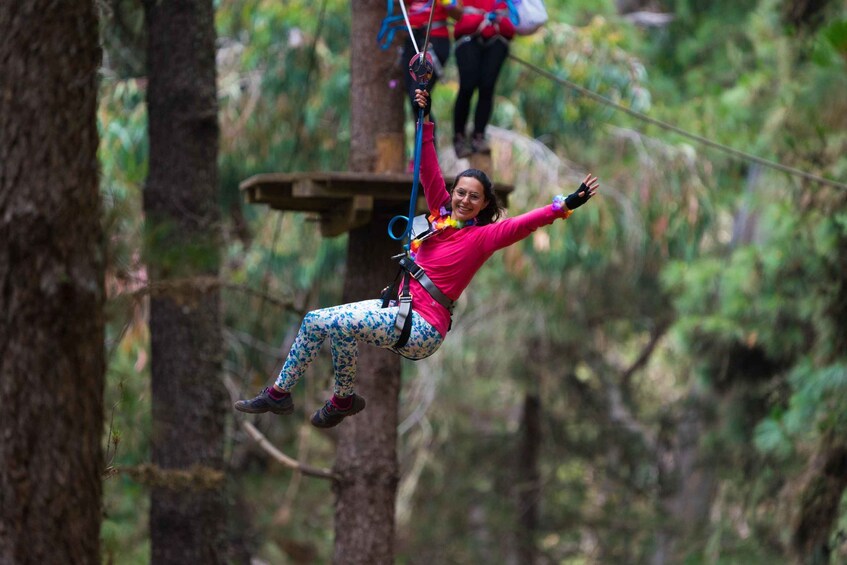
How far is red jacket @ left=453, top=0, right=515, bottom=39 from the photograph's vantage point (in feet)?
20.5

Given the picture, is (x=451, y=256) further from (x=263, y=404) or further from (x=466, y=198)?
(x=263, y=404)

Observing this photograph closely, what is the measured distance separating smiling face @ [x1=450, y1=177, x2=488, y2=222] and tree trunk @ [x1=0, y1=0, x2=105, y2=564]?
148 centimetres

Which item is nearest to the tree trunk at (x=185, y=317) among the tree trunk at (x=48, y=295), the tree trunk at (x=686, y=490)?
the tree trunk at (x=48, y=295)

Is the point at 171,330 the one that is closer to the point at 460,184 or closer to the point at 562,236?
the point at 460,184

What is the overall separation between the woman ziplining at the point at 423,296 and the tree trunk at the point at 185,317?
9.34 ft

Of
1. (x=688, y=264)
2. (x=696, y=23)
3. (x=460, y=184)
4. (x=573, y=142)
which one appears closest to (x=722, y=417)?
(x=688, y=264)

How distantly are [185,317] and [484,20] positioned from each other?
277cm

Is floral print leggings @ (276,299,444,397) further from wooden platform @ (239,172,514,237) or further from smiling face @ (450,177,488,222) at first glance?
wooden platform @ (239,172,514,237)

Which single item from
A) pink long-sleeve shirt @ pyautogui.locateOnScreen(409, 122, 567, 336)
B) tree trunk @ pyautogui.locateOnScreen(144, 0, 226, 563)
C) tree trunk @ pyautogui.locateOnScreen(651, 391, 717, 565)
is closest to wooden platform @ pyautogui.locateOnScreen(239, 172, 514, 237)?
pink long-sleeve shirt @ pyautogui.locateOnScreen(409, 122, 567, 336)

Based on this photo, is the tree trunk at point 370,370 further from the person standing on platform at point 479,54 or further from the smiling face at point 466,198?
the smiling face at point 466,198

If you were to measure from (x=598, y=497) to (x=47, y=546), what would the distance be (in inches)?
688

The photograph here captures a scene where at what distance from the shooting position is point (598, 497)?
20453 mm

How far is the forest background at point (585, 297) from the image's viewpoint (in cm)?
927

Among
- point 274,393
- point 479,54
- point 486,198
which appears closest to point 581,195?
point 486,198
